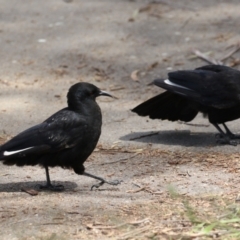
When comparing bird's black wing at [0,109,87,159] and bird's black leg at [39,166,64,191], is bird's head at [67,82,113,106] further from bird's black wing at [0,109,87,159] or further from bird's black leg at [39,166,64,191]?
bird's black leg at [39,166,64,191]

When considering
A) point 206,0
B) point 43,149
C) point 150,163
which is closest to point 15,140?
point 43,149

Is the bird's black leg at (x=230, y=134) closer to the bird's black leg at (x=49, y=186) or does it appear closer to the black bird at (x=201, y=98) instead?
the black bird at (x=201, y=98)

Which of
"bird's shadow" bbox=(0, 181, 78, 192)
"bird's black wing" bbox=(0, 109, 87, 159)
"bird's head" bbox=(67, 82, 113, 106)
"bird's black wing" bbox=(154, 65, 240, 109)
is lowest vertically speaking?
"bird's shadow" bbox=(0, 181, 78, 192)

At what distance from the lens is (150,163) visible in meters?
7.44

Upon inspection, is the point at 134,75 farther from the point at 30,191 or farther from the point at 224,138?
the point at 30,191

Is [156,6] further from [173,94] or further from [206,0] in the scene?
[173,94]

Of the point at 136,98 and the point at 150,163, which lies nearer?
the point at 150,163

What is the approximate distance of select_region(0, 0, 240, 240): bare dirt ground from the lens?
19.1 ft

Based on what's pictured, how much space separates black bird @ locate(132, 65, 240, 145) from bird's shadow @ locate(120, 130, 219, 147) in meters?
0.15

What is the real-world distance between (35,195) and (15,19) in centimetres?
632

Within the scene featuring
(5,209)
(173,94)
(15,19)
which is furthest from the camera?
(15,19)


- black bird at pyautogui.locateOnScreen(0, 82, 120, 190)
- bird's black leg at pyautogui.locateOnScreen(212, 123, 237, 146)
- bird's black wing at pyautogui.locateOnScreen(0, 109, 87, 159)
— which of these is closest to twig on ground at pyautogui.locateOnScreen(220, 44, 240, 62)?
bird's black leg at pyautogui.locateOnScreen(212, 123, 237, 146)

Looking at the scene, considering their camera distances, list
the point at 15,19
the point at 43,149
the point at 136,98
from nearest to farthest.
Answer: the point at 43,149 → the point at 136,98 → the point at 15,19

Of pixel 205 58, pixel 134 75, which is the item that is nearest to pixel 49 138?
pixel 134 75
